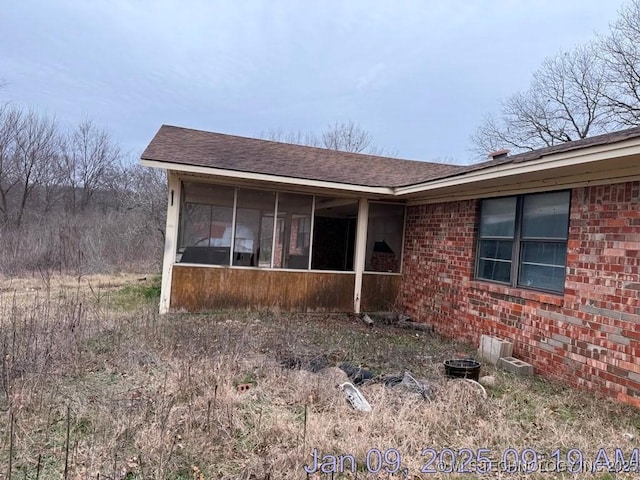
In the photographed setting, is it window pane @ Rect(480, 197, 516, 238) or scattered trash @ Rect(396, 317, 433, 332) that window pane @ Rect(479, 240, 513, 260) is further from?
scattered trash @ Rect(396, 317, 433, 332)

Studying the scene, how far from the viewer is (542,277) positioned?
5594 mm

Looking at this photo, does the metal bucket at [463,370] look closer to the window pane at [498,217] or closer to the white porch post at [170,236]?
the window pane at [498,217]

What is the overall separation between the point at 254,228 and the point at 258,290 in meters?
1.22

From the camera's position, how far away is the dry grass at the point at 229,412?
2.77 metres

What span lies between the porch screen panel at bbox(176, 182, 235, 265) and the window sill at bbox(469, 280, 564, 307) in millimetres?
4531

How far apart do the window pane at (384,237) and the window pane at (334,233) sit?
15.2 inches

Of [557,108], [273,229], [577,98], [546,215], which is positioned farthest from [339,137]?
[546,215]

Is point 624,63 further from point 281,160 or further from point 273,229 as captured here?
point 273,229

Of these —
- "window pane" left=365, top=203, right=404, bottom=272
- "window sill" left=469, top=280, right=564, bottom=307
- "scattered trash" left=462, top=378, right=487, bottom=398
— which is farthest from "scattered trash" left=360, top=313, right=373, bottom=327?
"scattered trash" left=462, top=378, right=487, bottom=398

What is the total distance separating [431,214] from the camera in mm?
8078

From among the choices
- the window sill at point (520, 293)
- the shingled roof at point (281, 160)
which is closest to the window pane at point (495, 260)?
the window sill at point (520, 293)

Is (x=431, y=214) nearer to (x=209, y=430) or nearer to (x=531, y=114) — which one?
(x=209, y=430)

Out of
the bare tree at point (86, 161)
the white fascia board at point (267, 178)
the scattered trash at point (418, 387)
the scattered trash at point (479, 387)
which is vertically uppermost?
the bare tree at point (86, 161)

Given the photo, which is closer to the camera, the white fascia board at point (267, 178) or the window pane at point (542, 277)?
the window pane at point (542, 277)
